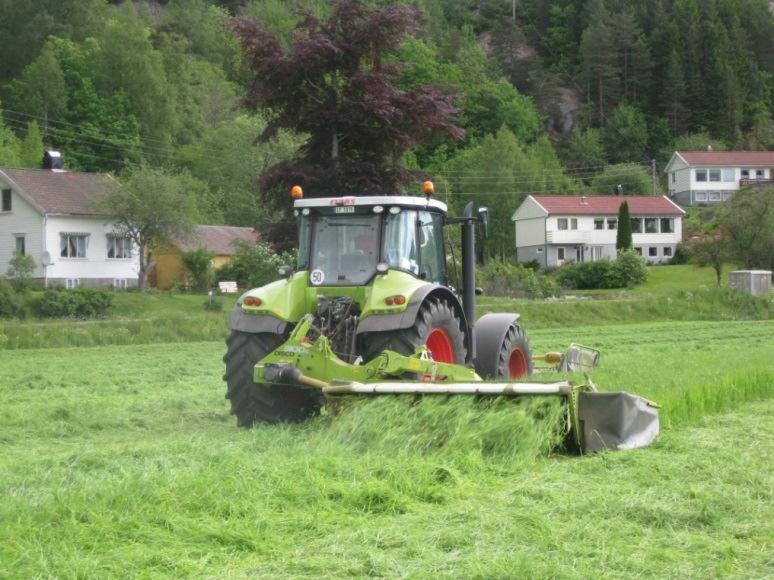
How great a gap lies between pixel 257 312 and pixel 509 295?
118ft

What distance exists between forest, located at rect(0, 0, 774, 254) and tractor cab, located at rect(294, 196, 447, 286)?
55.6ft

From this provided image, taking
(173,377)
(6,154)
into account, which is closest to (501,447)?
(173,377)

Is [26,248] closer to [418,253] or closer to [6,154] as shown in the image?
[6,154]

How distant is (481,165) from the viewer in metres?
83.4

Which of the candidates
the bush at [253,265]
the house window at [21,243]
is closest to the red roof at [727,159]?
the bush at [253,265]

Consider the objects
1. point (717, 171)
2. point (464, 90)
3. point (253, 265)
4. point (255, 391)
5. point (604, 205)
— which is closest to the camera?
point (255, 391)

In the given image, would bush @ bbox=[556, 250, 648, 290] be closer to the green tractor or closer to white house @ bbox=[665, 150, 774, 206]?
white house @ bbox=[665, 150, 774, 206]

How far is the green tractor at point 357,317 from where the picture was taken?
10078 millimetres

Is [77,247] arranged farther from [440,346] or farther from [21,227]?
[440,346]

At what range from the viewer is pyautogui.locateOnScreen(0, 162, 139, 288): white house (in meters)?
47.3

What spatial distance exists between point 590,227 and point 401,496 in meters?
71.7

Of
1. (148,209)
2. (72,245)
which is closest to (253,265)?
(148,209)

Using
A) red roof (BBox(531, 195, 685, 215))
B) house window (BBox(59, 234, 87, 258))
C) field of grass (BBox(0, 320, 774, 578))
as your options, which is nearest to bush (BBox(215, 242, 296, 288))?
house window (BBox(59, 234, 87, 258))

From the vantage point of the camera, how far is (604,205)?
77.6m
